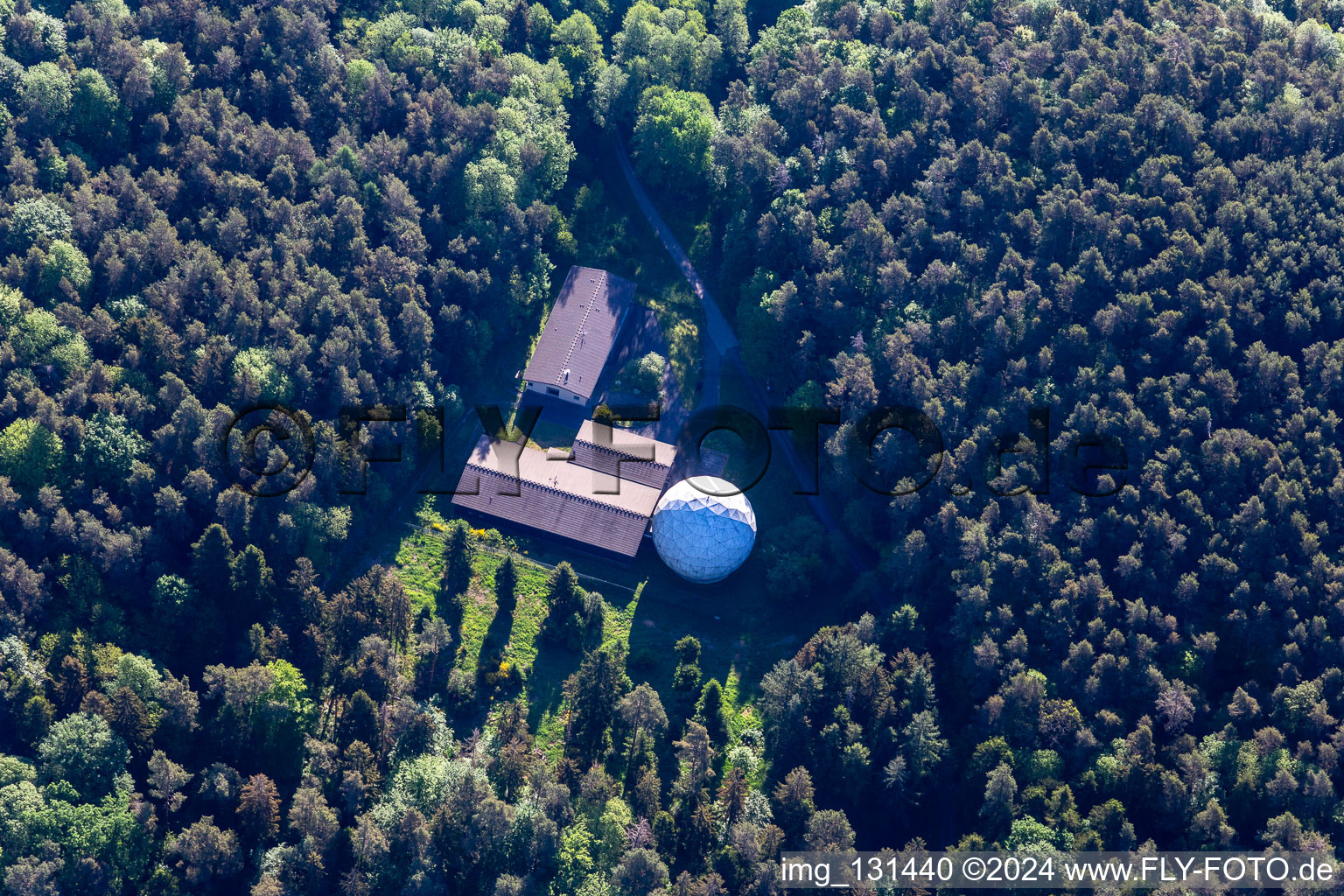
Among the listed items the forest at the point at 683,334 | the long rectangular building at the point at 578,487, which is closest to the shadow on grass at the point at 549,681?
the forest at the point at 683,334

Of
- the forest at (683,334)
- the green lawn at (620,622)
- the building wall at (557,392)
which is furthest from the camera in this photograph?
the building wall at (557,392)

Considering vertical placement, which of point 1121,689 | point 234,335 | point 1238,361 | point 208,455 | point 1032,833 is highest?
point 1238,361

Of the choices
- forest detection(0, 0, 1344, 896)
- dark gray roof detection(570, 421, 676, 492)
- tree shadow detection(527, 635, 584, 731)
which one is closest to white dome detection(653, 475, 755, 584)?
dark gray roof detection(570, 421, 676, 492)

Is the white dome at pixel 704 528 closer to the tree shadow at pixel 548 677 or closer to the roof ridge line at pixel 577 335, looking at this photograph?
the tree shadow at pixel 548 677

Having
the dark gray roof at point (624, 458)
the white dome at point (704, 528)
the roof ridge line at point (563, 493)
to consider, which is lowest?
the white dome at point (704, 528)

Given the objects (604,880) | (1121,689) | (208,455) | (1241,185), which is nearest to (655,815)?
(604,880)

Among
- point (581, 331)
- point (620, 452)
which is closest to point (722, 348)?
point (581, 331)

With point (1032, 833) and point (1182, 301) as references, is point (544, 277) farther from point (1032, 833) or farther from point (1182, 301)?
point (1032, 833)
